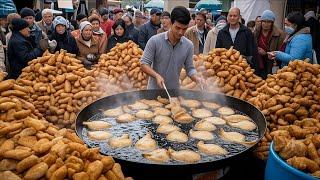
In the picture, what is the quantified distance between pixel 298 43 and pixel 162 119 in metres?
3.02

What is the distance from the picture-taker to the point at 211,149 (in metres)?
2.77

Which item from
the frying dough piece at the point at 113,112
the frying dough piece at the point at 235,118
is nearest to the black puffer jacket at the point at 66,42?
the frying dough piece at the point at 113,112

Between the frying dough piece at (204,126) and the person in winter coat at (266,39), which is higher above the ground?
the person in winter coat at (266,39)

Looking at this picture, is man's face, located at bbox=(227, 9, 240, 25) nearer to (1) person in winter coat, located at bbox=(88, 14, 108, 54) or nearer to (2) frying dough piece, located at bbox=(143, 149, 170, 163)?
(1) person in winter coat, located at bbox=(88, 14, 108, 54)

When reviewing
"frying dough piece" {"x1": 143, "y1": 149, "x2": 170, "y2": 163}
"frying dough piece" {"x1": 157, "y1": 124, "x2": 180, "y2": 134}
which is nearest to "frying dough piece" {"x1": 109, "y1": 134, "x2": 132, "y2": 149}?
"frying dough piece" {"x1": 143, "y1": 149, "x2": 170, "y2": 163}

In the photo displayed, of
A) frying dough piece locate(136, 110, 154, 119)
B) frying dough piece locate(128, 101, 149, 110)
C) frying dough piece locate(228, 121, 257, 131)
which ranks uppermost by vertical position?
frying dough piece locate(128, 101, 149, 110)

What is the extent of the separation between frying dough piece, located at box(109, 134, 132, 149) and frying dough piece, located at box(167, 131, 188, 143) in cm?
40

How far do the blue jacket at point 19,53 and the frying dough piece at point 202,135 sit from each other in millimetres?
3509

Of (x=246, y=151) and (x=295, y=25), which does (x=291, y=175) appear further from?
(x=295, y=25)

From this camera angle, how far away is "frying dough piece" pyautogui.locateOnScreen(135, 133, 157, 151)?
2773mm

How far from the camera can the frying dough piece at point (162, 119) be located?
11.1 feet

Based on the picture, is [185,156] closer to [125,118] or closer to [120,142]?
[120,142]

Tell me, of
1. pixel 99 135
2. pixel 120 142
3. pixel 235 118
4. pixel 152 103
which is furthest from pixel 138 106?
pixel 235 118

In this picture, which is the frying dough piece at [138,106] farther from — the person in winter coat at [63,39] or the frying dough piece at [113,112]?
the person in winter coat at [63,39]
